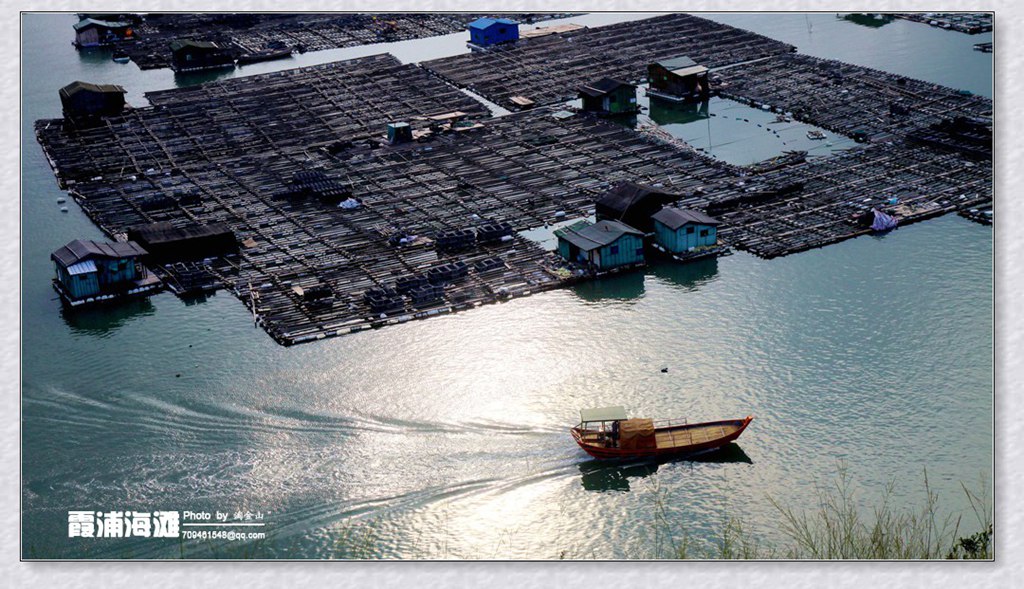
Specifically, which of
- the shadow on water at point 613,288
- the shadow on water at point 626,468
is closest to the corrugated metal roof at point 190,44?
the shadow on water at point 613,288

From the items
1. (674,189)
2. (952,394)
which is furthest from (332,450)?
(674,189)

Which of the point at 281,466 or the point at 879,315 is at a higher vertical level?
the point at 879,315

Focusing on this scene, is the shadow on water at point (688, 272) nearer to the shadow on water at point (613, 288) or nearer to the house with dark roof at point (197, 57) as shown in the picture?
the shadow on water at point (613, 288)

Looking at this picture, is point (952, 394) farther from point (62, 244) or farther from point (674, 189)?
point (62, 244)

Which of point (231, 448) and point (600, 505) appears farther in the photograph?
point (231, 448)

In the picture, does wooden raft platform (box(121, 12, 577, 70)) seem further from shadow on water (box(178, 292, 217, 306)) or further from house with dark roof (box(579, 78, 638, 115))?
shadow on water (box(178, 292, 217, 306))

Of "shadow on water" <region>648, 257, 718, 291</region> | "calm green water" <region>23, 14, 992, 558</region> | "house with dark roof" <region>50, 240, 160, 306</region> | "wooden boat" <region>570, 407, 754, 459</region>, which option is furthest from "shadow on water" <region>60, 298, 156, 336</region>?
"shadow on water" <region>648, 257, 718, 291</region>

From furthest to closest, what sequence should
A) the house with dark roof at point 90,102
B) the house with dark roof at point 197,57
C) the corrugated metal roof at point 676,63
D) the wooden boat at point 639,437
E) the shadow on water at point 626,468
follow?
the house with dark roof at point 197,57, the house with dark roof at point 90,102, the corrugated metal roof at point 676,63, the wooden boat at point 639,437, the shadow on water at point 626,468
